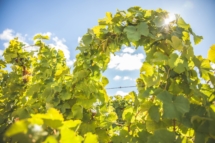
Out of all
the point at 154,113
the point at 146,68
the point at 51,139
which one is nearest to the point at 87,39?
the point at 146,68

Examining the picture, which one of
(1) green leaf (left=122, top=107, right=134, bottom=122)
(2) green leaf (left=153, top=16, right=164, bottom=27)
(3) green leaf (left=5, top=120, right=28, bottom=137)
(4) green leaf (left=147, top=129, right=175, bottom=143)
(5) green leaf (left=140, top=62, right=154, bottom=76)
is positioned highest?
(2) green leaf (left=153, top=16, right=164, bottom=27)

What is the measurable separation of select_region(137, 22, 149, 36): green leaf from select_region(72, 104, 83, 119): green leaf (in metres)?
0.88

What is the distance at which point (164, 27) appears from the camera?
1509mm

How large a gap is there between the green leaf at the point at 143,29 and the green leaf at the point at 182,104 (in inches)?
24.2

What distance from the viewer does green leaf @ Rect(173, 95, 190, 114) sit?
1031mm

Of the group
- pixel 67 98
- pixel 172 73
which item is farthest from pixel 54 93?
pixel 172 73

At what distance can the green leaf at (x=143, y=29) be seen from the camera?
1465 millimetres

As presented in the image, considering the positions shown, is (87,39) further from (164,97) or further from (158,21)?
(164,97)

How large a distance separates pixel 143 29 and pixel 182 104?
71cm

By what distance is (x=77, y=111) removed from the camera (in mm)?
1660

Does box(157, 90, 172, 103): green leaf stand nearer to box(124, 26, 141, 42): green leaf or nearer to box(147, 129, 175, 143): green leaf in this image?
box(147, 129, 175, 143): green leaf

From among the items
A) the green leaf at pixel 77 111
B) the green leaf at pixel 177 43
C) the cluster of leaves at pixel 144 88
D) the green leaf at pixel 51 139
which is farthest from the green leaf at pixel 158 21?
the green leaf at pixel 51 139

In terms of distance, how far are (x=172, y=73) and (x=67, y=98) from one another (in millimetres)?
961

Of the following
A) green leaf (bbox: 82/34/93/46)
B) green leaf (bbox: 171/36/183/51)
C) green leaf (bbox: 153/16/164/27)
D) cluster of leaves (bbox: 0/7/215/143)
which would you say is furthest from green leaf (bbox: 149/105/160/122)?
green leaf (bbox: 82/34/93/46)
